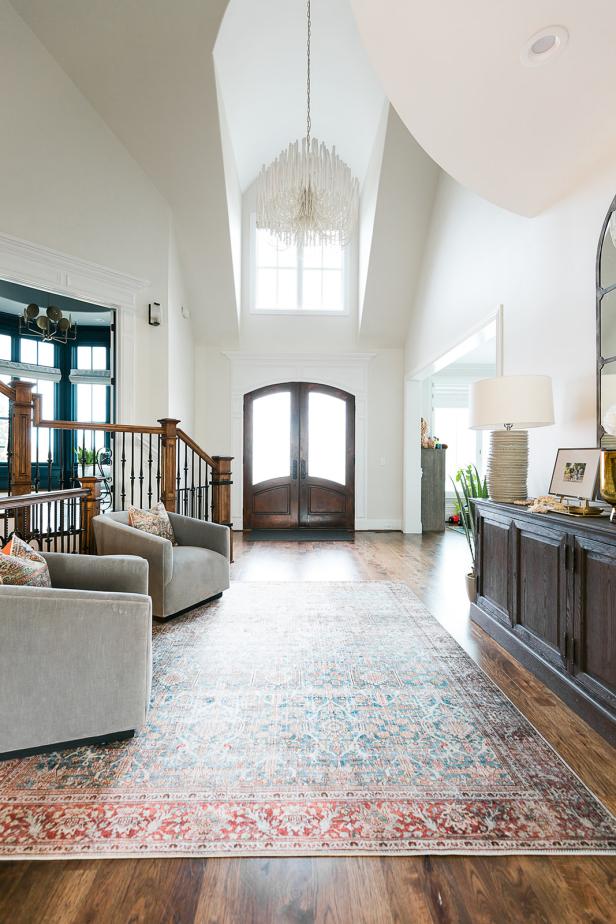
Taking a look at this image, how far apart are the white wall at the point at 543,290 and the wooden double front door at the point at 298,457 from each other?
2.81 m

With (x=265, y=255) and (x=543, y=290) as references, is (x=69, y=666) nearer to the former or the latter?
(x=543, y=290)

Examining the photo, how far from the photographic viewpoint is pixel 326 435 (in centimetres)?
755

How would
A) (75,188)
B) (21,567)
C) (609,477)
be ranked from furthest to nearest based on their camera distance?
1. (75,188)
2. (609,477)
3. (21,567)

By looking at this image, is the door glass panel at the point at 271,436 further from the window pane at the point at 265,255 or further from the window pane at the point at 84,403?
the window pane at the point at 84,403

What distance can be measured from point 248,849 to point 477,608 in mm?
2366

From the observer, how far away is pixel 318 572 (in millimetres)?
4809

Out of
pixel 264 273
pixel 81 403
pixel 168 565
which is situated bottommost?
pixel 168 565

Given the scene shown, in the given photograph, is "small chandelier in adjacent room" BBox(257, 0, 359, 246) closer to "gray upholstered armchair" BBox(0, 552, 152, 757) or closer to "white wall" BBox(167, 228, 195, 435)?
"white wall" BBox(167, 228, 195, 435)

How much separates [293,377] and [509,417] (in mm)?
4935

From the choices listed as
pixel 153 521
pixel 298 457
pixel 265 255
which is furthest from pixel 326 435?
pixel 153 521

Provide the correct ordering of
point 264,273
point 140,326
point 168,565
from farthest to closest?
point 264,273 → point 140,326 → point 168,565

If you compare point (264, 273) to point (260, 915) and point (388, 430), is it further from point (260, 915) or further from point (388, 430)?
point (260, 915)

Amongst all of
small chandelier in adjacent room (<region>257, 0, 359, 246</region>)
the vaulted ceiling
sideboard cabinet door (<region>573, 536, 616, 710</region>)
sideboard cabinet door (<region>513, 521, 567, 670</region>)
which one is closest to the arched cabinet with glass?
the vaulted ceiling

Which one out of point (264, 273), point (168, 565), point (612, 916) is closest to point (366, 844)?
point (612, 916)
